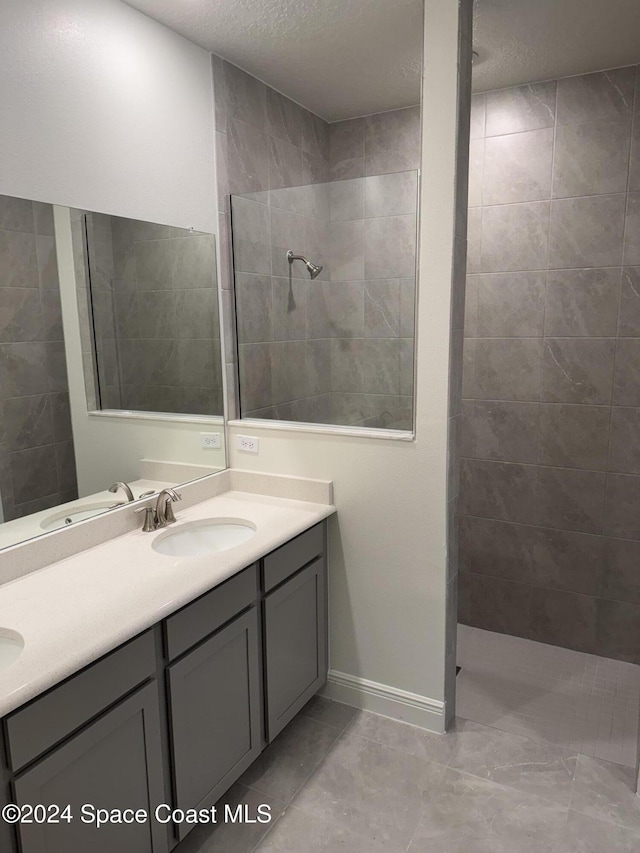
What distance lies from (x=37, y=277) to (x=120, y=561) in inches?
36.5

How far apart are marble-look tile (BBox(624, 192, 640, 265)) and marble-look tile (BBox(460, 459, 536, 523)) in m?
1.11

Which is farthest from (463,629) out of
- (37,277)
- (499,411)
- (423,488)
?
(37,277)

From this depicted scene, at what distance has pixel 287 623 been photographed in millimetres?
2229

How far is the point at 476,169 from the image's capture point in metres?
3.02

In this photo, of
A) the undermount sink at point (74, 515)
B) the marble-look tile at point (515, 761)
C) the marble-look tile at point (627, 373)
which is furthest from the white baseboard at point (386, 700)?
the marble-look tile at point (627, 373)

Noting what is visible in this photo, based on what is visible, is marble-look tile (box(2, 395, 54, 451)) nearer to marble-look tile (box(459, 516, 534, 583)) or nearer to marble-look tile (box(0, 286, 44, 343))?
marble-look tile (box(0, 286, 44, 343))

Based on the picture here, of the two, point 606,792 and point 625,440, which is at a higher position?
point 625,440

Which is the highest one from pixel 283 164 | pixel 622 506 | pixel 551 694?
pixel 283 164

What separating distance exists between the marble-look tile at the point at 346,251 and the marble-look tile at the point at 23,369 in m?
1.51

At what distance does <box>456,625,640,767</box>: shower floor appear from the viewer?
7.93 ft

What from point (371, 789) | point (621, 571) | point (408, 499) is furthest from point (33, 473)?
point (621, 571)

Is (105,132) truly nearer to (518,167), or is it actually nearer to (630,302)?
(518,167)

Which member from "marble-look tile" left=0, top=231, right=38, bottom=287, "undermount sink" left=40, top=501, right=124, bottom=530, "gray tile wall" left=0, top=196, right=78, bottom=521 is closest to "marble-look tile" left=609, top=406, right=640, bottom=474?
"undermount sink" left=40, top=501, right=124, bottom=530

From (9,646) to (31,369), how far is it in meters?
0.82
